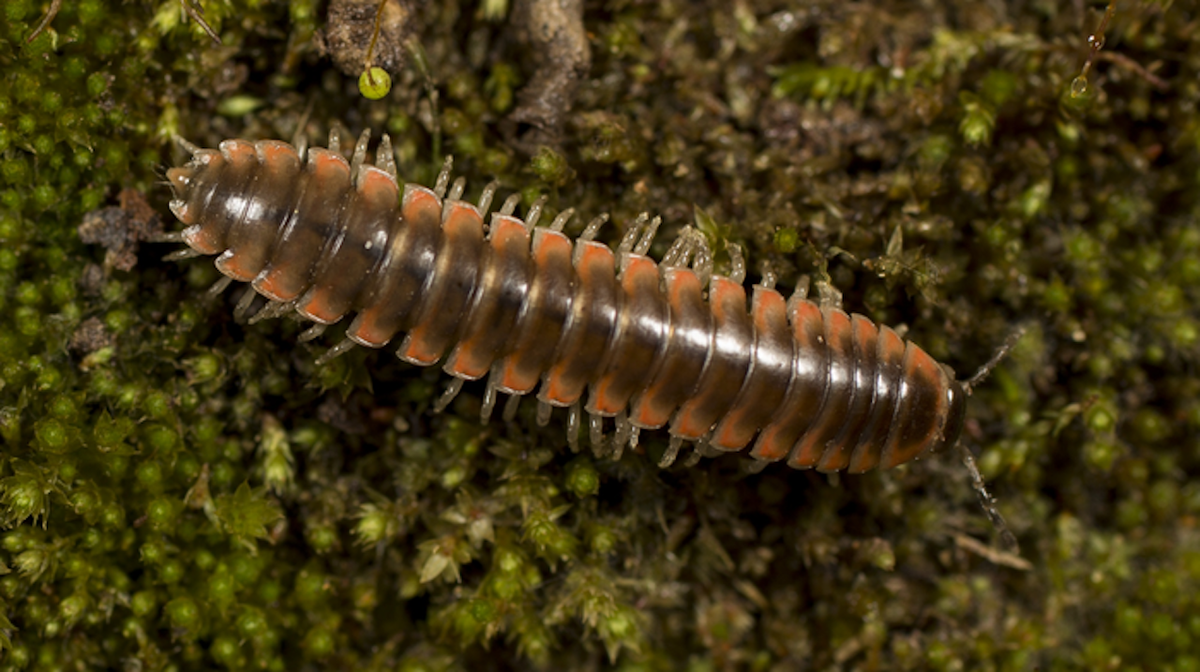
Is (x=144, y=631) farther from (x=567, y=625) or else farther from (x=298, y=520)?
(x=567, y=625)

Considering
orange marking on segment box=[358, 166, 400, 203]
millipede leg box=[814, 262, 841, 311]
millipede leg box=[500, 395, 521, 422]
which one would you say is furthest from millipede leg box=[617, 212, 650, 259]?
orange marking on segment box=[358, 166, 400, 203]

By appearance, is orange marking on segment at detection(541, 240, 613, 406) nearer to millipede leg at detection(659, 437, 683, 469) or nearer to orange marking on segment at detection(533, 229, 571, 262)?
orange marking on segment at detection(533, 229, 571, 262)

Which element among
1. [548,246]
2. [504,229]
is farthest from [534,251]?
[504,229]

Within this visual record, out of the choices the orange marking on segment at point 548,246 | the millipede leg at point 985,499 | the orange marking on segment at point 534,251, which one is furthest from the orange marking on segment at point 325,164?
the millipede leg at point 985,499

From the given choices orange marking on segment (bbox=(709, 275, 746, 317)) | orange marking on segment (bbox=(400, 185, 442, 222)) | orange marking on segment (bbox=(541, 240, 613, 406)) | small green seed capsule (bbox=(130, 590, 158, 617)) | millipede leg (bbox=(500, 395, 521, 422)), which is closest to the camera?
orange marking on segment (bbox=(400, 185, 442, 222))

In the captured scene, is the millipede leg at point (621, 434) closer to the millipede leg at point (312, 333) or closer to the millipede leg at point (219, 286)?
the millipede leg at point (312, 333)

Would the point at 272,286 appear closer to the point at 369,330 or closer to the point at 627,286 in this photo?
the point at 369,330

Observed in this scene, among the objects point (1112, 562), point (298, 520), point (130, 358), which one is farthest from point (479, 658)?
point (1112, 562)
